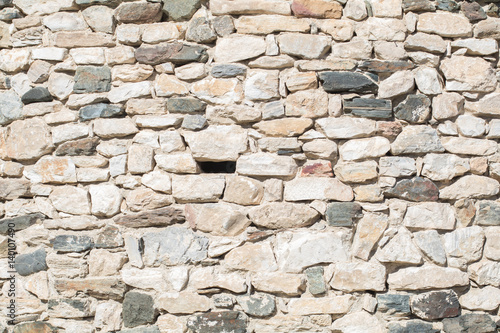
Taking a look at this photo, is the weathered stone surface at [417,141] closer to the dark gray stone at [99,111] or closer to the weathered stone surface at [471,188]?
the weathered stone surface at [471,188]

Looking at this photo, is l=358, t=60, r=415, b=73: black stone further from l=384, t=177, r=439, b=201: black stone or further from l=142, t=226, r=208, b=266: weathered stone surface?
l=142, t=226, r=208, b=266: weathered stone surface

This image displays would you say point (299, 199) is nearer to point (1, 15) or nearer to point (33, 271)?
point (33, 271)

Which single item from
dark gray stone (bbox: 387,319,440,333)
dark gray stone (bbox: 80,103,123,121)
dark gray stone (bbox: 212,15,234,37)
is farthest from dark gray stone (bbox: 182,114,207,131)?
dark gray stone (bbox: 387,319,440,333)

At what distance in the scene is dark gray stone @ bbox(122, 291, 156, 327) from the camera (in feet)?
7.40

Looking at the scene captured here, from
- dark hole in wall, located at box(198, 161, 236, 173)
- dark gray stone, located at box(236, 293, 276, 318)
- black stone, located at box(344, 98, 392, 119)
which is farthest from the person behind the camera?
dark hole in wall, located at box(198, 161, 236, 173)

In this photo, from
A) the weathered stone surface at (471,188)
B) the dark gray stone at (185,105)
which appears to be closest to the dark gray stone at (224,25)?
the dark gray stone at (185,105)

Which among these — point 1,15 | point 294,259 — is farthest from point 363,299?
point 1,15

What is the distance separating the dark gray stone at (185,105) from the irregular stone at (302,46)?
0.52 metres

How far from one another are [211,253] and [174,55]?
1.04 m

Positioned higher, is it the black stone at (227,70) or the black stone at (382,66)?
the black stone at (382,66)

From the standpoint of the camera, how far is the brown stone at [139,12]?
2.41m

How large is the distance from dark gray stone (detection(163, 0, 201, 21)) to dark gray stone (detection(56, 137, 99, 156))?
30.5 inches

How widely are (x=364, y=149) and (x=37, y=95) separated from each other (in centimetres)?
177

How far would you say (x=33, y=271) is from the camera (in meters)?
2.39
